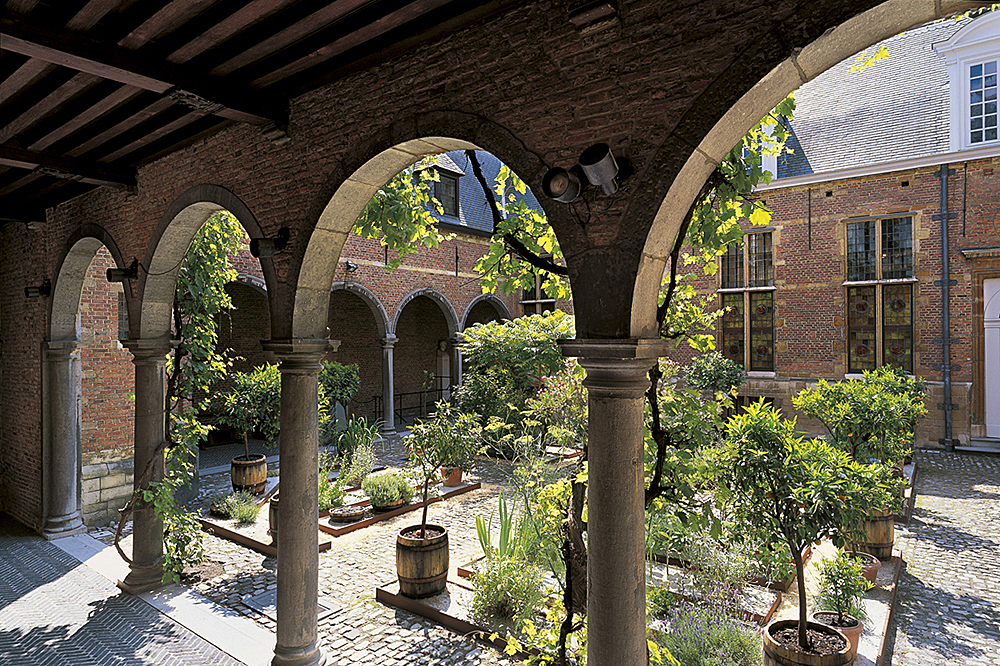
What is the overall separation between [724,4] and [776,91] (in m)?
0.40

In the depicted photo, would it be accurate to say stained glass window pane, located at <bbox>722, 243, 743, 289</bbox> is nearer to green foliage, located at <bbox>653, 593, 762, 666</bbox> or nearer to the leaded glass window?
the leaded glass window

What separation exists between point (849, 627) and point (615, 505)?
9.07 ft

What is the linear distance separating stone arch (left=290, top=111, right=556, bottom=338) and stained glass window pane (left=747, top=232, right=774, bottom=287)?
12778 millimetres

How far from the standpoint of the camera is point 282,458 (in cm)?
414

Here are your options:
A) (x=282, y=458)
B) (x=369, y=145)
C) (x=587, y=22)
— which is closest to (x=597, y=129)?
(x=587, y=22)

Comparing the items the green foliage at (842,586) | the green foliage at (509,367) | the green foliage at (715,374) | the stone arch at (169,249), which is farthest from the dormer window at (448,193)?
the green foliage at (842,586)

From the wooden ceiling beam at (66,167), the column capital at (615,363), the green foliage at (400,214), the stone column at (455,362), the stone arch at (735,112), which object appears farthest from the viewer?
the stone column at (455,362)

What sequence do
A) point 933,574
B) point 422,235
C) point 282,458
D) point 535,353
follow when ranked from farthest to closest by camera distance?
point 535,353 → point 933,574 → point 422,235 → point 282,458

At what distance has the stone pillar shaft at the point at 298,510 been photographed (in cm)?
399

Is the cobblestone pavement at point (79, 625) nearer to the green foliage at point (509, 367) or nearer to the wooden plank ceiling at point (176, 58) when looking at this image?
the wooden plank ceiling at point (176, 58)

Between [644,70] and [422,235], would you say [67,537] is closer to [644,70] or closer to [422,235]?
[422,235]

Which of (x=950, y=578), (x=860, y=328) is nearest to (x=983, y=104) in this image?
(x=860, y=328)

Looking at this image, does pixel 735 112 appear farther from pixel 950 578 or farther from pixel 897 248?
pixel 897 248

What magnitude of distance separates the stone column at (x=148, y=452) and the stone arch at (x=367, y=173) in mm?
2453
